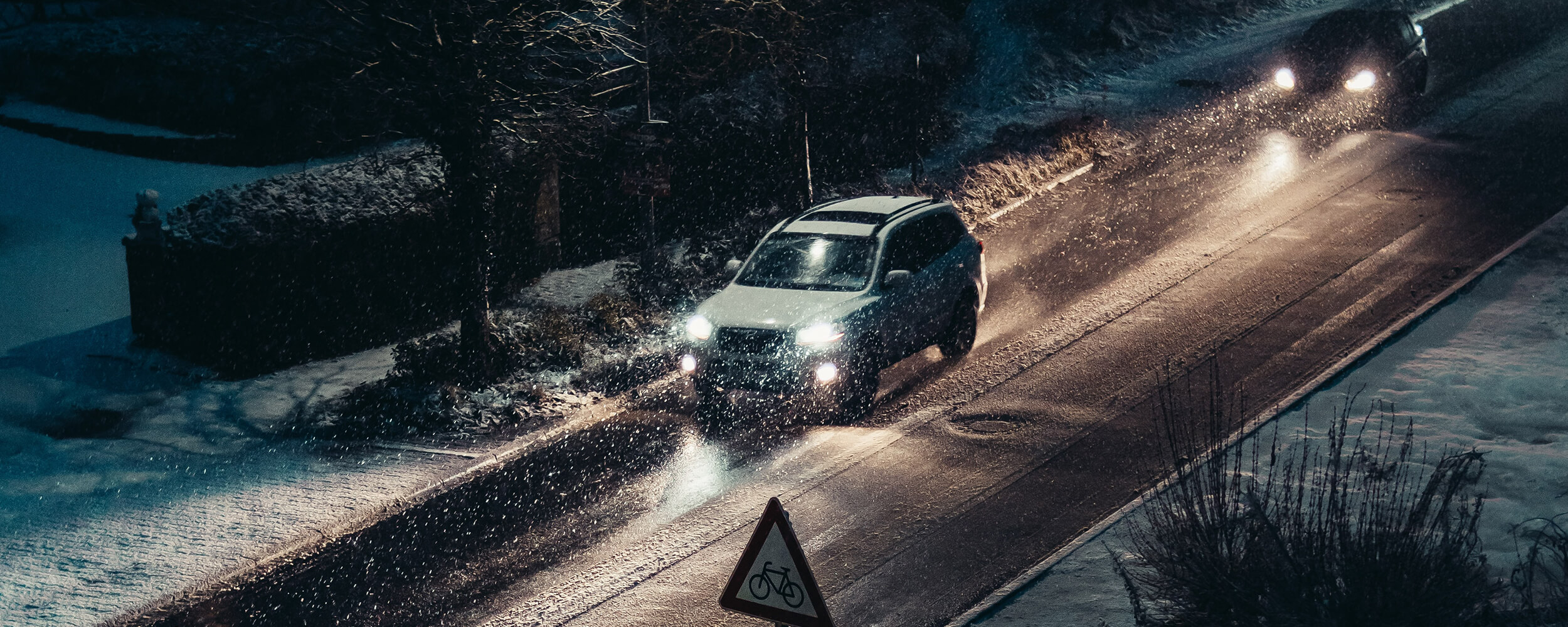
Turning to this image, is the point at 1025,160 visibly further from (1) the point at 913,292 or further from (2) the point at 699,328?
(2) the point at 699,328

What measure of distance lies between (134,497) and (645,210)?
7127 millimetres

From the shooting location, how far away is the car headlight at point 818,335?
35.6 ft

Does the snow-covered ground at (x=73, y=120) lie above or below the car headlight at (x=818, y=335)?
above

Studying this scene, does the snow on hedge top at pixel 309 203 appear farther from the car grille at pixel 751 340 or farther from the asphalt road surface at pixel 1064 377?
the asphalt road surface at pixel 1064 377

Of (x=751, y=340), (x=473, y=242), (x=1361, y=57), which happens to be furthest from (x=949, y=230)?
(x=1361, y=57)

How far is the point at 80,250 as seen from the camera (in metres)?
16.6

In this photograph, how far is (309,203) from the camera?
1348 centimetres

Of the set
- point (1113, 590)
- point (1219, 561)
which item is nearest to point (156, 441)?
point (1113, 590)

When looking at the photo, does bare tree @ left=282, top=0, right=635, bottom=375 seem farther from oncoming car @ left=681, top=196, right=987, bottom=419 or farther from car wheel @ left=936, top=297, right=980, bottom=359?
car wheel @ left=936, top=297, right=980, bottom=359

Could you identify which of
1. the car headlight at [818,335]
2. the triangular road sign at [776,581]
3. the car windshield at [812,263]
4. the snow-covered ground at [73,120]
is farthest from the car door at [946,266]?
the snow-covered ground at [73,120]

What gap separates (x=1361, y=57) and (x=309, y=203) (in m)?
19.5

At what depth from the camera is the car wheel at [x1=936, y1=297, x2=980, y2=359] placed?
12562 millimetres

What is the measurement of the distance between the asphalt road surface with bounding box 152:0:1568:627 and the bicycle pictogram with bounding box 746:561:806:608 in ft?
6.37

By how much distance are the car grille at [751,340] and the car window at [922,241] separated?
63.5 inches
